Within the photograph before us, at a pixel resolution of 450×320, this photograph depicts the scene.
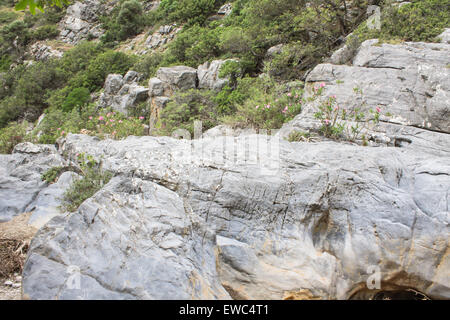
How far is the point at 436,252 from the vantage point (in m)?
3.61

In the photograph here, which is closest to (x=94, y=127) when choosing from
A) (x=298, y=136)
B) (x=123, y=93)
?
(x=123, y=93)

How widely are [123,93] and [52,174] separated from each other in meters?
8.49

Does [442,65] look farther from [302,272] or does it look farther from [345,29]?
[302,272]

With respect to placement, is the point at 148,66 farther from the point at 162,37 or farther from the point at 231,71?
the point at 231,71

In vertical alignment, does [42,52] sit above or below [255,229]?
above

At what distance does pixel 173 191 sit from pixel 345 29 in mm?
10427

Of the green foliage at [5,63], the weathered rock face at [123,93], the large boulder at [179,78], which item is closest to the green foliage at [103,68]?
the weathered rock face at [123,93]

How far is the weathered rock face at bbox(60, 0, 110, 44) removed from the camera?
88.6ft

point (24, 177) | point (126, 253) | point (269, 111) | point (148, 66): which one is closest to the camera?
point (126, 253)

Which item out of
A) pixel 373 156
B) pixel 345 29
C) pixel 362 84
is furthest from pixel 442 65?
pixel 345 29

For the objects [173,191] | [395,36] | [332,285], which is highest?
[395,36]

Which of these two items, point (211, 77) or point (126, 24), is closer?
point (211, 77)

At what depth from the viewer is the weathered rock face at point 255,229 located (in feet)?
10.7

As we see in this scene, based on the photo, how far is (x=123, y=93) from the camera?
570 inches
